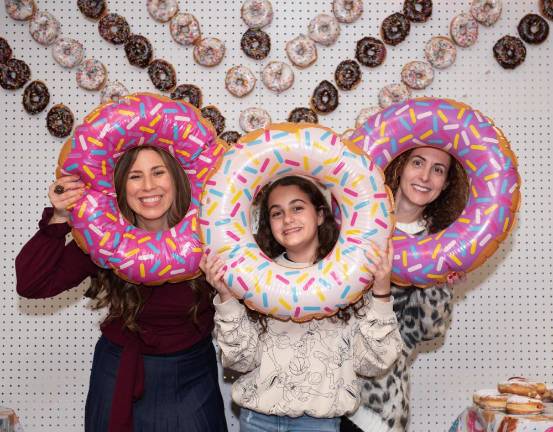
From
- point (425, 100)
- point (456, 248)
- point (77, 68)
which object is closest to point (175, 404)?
point (456, 248)

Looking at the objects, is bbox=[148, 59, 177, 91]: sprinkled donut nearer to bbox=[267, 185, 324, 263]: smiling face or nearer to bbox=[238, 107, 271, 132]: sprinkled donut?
bbox=[238, 107, 271, 132]: sprinkled donut

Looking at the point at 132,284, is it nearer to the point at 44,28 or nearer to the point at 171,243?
the point at 171,243

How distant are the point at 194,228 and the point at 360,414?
0.70m

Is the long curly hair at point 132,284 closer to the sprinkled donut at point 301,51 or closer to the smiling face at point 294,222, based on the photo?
the smiling face at point 294,222

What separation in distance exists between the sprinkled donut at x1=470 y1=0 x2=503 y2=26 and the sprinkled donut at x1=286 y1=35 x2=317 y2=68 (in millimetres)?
622

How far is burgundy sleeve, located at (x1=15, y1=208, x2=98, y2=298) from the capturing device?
1928 mm

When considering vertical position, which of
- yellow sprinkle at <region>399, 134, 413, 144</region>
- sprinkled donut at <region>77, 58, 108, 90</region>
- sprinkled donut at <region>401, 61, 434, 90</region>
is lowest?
yellow sprinkle at <region>399, 134, 413, 144</region>

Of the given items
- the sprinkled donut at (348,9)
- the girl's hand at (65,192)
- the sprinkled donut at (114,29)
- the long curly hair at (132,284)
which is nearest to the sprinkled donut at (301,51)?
the sprinkled donut at (348,9)

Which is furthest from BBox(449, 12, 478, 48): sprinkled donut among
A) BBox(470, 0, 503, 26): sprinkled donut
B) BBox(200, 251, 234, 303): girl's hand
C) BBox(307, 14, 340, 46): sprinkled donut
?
BBox(200, 251, 234, 303): girl's hand

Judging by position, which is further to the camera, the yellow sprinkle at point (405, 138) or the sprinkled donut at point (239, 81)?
the sprinkled donut at point (239, 81)

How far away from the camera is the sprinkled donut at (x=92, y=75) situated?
260 centimetres

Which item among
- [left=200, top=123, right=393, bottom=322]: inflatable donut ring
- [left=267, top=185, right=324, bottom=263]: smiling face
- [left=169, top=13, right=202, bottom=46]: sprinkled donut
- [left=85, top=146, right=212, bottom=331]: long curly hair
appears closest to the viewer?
[left=200, top=123, right=393, bottom=322]: inflatable donut ring

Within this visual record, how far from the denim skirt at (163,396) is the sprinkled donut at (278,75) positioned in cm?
106

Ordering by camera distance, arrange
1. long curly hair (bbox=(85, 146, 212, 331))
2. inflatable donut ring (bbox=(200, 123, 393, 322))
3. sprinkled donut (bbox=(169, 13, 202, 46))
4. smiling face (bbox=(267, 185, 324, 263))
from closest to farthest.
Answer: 1. inflatable donut ring (bbox=(200, 123, 393, 322))
2. smiling face (bbox=(267, 185, 324, 263))
3. long curly hair (bbox=(85, 146, 212, 331))
4. sprinkled donut (bbox=(169, 13, 202, 46))
